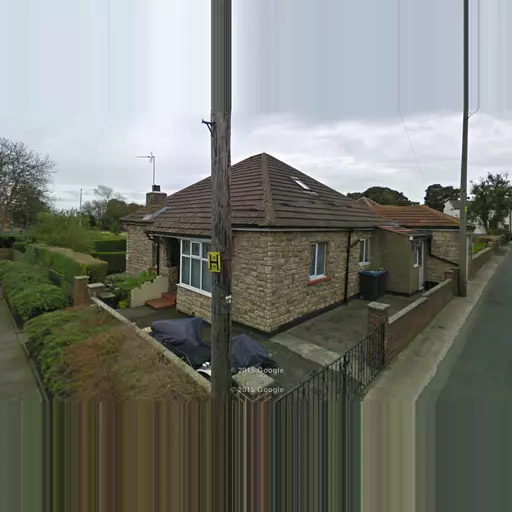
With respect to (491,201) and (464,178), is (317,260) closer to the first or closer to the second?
(464,178)

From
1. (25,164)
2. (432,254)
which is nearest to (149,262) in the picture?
(432,254)

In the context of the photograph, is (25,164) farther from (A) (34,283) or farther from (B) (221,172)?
(B) (221,172)

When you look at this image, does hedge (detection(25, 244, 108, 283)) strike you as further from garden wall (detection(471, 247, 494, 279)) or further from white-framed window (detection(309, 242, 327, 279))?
garden wall (detection(471, 247, 494, 279))

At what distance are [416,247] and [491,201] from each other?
130ft

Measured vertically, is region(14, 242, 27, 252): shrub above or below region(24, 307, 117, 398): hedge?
above

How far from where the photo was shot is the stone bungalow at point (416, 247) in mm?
12570

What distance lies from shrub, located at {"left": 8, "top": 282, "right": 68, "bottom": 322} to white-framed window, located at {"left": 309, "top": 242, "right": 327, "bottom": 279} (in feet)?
27.9

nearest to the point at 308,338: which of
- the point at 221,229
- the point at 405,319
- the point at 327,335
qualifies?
the point at 327,335

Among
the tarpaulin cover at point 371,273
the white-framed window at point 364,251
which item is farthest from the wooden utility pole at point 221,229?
the white-framed window at point 364,251

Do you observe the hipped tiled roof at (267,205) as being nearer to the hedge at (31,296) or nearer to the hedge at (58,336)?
the hedge at (58,336)

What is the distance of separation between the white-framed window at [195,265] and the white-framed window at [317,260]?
3.26 m

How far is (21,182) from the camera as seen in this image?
33062mm

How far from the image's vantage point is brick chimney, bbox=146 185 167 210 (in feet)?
58.0

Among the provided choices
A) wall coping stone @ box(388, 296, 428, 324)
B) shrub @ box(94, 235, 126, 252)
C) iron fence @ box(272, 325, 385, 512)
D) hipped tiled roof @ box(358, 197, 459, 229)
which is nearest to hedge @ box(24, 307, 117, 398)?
iron fence @ box(272, 325, 385, 512)
